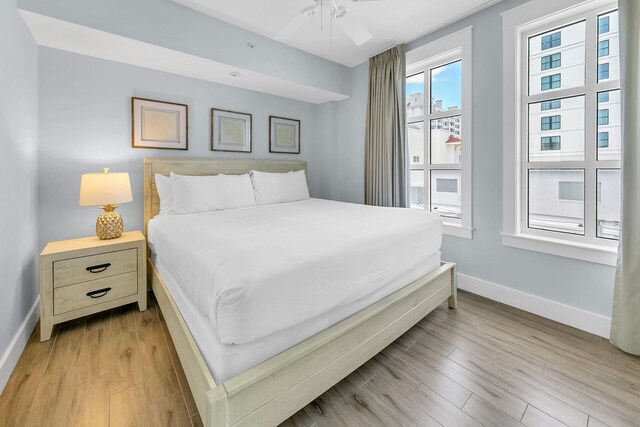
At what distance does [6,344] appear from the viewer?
1.60 m

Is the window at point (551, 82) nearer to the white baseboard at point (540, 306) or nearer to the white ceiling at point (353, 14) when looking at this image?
the white ceiling at point (353, 14)

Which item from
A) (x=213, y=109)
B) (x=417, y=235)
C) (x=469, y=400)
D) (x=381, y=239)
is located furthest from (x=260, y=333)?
(x=213, y=109)

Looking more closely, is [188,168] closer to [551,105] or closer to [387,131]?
[387,131]

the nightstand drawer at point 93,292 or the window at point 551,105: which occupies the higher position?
the window at point 551,105

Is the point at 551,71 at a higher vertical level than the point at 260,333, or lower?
higher

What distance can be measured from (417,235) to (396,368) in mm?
854

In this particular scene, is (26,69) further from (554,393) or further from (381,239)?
(554,393)

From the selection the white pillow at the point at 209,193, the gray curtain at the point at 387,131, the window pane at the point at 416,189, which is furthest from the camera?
the window pane at the point at 416,189

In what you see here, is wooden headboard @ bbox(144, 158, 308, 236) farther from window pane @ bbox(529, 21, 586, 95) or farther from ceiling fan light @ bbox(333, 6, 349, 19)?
window pane @ bbox(529, 21, 586, 95)

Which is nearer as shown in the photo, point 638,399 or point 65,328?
point 638,399

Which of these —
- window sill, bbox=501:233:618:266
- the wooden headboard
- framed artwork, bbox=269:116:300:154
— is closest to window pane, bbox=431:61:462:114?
window sill, bbox=501:233:618:266

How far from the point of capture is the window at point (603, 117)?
2.04 m

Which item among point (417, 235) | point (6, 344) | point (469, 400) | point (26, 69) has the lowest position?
point (469, 400)

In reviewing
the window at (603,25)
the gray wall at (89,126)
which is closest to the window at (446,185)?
the window at (603,25)
